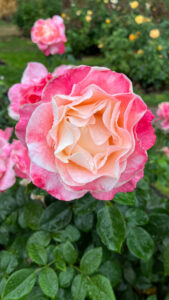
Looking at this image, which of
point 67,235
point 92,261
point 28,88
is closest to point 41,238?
point 67,235

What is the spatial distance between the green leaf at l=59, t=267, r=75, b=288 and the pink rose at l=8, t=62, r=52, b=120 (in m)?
0.39

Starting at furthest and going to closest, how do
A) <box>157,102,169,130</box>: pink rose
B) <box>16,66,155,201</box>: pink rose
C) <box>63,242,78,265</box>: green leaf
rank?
<box>157,102,169,130</box>: pink rose < <box>63,242,78,265</box>: green leaf < <box>16,66,155,201</box>: pink rose

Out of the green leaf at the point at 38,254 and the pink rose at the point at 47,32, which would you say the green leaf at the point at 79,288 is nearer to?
the green leaf at the point at 38,254

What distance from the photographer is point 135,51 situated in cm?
425

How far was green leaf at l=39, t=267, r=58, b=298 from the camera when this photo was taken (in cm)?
63

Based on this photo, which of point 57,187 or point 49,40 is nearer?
point 57,187

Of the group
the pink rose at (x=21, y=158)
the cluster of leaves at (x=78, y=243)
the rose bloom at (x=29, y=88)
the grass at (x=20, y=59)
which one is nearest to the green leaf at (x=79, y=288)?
the cluster of leaves at (x=78, y=243)

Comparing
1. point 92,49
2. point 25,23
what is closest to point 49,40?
point 92,49

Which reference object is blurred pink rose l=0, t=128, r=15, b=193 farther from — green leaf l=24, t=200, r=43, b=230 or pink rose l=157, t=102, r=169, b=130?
pink rose l=157, t=102, r=169, b=130

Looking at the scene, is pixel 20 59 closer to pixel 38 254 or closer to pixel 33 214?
pixel 33 214

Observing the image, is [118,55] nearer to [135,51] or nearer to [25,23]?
[135,51]

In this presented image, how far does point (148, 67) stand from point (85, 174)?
360cm

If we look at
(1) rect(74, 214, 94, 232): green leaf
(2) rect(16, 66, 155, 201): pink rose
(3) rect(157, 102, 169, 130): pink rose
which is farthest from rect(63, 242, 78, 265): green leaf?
(3) rect(157, 102, 169, 130): pink rose

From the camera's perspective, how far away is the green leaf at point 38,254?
0.69 m
